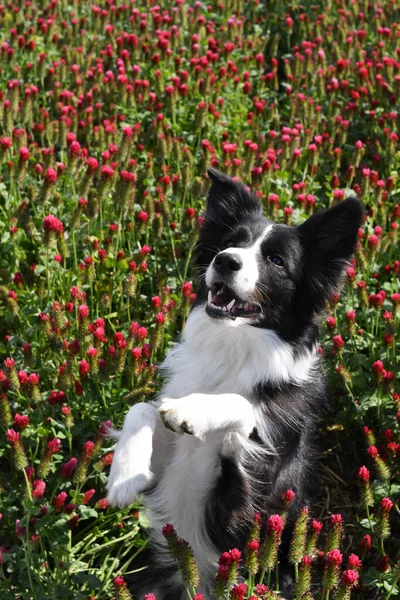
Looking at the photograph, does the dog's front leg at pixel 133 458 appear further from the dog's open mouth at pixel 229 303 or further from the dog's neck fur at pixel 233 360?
the dog's open mouth at pixel 229 303

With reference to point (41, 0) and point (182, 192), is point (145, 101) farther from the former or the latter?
point (41, 0)

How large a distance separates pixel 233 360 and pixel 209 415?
1.55 feet

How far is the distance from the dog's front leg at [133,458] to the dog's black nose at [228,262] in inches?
26.3

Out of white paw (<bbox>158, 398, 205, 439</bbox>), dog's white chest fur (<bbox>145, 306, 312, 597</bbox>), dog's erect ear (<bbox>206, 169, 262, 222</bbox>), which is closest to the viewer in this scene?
white paw (<bbox>158, 398, 205, 439</bbox>)

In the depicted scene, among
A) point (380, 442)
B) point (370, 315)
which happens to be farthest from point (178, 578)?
point (370, 315)

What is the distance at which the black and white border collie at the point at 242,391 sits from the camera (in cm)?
341

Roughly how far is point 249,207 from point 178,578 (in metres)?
1.68

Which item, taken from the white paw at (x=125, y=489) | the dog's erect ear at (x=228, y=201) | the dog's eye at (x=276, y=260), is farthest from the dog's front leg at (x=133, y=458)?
the dog's erect ear at (x=228, y=201)

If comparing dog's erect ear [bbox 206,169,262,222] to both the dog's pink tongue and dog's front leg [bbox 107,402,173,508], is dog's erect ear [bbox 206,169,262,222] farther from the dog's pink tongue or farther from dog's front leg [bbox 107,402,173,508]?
dog's front leg [bbox 107,402,173,508]

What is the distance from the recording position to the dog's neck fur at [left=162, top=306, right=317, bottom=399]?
3518 mm

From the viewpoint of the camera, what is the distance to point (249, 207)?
3824mm

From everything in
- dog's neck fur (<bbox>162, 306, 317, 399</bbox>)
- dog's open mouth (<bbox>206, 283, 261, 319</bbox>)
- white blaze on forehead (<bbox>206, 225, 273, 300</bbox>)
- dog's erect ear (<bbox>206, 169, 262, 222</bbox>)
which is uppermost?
dog's erect ear (<bbox>206, 169, 262, 222</bbox>)

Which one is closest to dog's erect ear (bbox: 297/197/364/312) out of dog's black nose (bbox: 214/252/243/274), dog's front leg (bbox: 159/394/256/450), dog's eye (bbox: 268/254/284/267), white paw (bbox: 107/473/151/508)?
dog's eye (bbox: 268/254/284/267)

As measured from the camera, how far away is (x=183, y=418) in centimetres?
312
